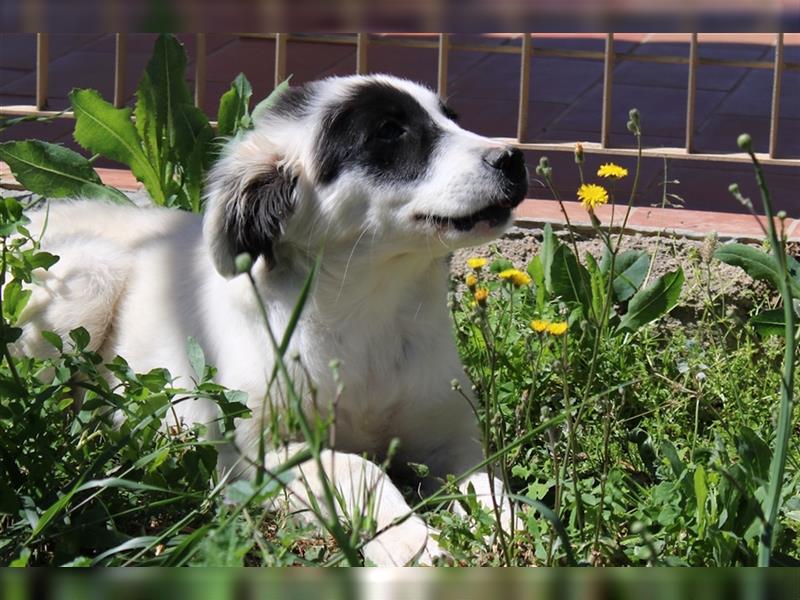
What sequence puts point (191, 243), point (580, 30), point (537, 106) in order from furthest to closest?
1. point (537, 106)
2. point (191, 243)
3. point (580, 30)

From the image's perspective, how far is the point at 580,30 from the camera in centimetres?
124

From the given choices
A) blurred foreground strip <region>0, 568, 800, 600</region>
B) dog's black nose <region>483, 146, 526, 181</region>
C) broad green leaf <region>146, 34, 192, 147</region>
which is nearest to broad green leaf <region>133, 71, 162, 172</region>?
broad green leaf <region>146, 34, 192, 147</region>

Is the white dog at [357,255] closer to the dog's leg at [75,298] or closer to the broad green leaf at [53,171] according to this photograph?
the dog's leg at [75,298]

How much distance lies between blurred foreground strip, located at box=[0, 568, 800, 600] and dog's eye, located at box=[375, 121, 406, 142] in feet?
6.23

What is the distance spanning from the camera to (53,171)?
373 cm

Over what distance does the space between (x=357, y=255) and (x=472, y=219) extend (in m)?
0.30

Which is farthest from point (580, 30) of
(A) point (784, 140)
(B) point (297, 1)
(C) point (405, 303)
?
(A) point (784, 140)

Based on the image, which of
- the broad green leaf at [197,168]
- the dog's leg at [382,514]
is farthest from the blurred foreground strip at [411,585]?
the broad green leaf at [197,168]

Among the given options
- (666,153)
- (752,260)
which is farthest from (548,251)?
(666,153)

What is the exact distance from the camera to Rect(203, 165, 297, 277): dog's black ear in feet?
8.89

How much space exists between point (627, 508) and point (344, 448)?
2.46 feet

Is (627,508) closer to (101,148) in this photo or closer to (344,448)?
(344,448)

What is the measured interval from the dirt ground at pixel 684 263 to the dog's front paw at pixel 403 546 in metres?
1.30

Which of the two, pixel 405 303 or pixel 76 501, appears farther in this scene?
pixel 405 303
